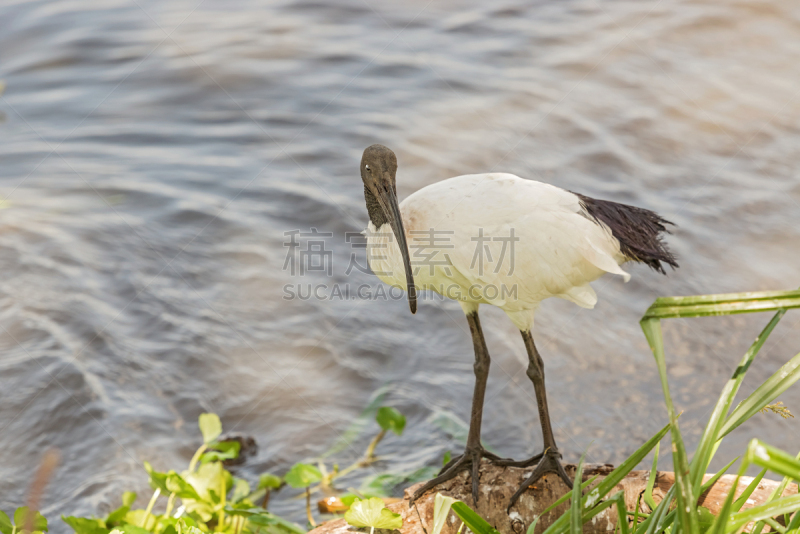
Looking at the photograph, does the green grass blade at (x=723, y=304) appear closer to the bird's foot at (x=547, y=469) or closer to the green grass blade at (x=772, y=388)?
the green grass blade at (x=772, y=388)

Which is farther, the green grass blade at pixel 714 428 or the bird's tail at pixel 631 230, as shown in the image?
the bird's tail at pixel 631 230

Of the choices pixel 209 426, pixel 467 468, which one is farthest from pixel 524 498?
pixel 209 426

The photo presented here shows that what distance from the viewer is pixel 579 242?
2980mm

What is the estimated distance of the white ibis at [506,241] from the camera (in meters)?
2.96

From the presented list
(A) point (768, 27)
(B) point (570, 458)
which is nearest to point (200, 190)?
(B) point (570, 458)

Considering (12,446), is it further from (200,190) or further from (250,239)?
(200,190)

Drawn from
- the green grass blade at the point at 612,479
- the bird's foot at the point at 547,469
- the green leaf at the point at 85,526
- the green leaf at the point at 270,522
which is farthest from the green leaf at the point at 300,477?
the green grass blade at the point at 612,479

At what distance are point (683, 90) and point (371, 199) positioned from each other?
6.48m

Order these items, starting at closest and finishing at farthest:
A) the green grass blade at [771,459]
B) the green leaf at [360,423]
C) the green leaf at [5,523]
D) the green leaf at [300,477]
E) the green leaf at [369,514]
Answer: the green grass blade at [771,459] < the green leaf at [369,514] < the green leaf at [5,523] < the green leaf at [300,477] < the green leaf at [360,423]

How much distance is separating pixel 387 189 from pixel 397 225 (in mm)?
182

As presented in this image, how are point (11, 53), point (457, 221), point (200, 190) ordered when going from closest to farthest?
point (457, 221) → point (200, 190) → point (11, 53)

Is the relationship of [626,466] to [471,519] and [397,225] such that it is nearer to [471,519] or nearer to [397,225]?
[471,519]

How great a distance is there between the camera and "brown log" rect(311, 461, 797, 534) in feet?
→ 9.43

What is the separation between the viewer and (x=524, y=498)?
3.08 meters
